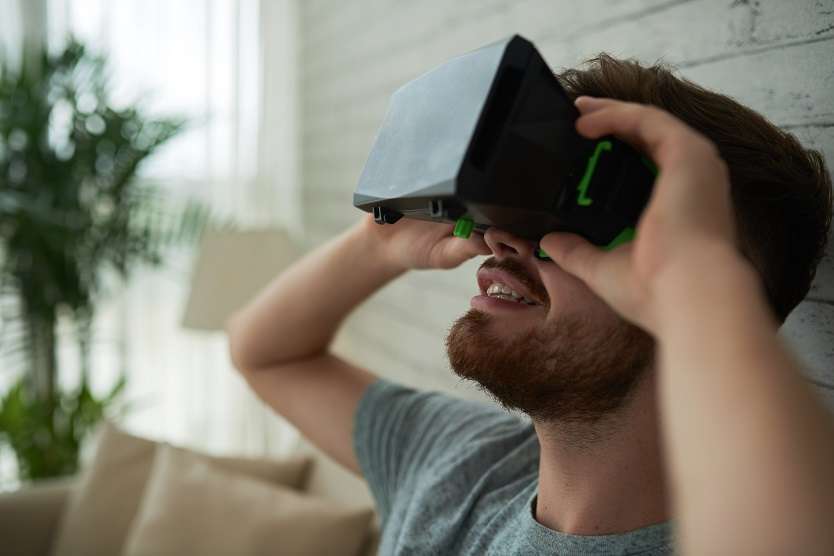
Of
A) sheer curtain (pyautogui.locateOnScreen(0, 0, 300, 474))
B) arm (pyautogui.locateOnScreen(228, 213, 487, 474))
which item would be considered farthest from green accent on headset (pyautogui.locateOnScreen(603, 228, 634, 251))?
sheer curtain (pyautogui.locateOnScreen(0, 0, 300, 474))

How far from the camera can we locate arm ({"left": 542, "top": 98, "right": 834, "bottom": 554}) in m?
0.47

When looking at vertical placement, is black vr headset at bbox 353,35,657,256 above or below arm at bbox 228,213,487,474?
above

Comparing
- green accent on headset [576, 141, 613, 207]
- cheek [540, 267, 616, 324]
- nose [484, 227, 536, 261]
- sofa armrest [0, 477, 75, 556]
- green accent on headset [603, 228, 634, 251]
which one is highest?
green accent on headset [576, 141, 613, 207]

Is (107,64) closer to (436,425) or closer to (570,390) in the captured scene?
(436,425)

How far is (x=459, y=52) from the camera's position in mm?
1864

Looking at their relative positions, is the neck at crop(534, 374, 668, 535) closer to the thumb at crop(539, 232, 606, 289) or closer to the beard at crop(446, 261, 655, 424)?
the beard at crop(446, 261, 655, 424)

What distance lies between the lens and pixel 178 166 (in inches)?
128

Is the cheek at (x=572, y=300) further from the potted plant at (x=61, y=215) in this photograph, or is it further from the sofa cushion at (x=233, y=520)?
the potted plant at (x=61, y=215)

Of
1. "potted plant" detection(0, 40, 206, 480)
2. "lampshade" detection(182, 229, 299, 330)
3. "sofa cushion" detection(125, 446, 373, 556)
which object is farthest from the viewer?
"potted plant" detection(0, 40, 206, 480)

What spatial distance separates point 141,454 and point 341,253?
1.29 m

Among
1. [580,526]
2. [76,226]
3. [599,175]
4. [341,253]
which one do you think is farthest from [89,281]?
[599,175]

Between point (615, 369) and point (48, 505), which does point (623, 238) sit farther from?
point (48, 505)

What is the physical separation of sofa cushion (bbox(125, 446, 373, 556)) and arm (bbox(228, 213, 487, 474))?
1.49ft

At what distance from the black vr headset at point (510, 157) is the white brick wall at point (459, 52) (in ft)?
1.46
